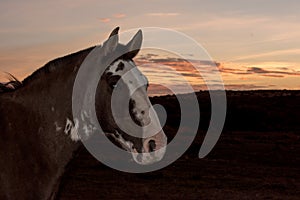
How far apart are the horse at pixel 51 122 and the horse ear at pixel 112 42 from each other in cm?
1

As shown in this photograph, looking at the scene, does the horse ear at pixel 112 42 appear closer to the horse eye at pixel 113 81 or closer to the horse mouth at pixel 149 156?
the horse eye at pixel 113 81

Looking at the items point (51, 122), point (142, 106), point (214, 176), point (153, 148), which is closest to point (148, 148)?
point (153, 148)

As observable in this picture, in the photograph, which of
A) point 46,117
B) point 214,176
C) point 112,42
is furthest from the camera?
point 214,176

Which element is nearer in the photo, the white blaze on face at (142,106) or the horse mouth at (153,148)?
the white blaze on face at (142,106)

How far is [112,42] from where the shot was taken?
6230 millimetres

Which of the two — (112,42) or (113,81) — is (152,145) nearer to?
(113,81)

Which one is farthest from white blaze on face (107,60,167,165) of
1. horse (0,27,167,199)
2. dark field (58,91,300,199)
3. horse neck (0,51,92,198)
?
dark field (58,91,300,199)

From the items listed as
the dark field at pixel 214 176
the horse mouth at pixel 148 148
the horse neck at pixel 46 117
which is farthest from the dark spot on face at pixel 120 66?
the dark field at pixel 214 176

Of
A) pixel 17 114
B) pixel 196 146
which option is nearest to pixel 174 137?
pixel 196 146

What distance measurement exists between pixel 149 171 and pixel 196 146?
7939 mm

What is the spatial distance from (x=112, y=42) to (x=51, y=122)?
104 cm

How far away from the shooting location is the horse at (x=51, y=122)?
20.8 ft

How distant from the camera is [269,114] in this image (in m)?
42.9

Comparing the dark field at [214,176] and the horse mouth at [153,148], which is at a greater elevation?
the horse mouth at [153,148]
